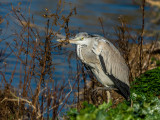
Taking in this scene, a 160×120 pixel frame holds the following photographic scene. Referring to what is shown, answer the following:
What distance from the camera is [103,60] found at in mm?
6051

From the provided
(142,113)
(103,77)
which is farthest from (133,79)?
(142,113)

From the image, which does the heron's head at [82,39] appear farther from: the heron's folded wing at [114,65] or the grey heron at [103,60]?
the heron's folded wing at [114,65]

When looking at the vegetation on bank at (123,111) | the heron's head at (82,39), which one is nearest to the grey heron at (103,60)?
the heron's head at (82,39)

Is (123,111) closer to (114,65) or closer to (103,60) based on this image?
(103,60)

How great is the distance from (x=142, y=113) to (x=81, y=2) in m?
20.2

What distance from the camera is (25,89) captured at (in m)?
4.73

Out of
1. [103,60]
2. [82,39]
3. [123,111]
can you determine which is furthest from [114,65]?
[123,111]

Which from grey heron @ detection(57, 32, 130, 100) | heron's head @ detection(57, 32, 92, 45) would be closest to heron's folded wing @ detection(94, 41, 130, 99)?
grey heron @ detection(57, 32, 130, 100)

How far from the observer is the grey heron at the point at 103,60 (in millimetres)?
5887

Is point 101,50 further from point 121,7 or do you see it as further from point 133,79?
point 121,7

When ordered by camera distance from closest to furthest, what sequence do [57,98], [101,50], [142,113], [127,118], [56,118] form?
[127,118]
[142,113]
[57,98]
[56,118]
[101,50]

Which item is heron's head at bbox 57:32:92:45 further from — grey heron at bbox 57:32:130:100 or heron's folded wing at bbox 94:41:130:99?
heron's folded wing at bbox 94:41:130:99

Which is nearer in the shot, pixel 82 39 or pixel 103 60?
pixel 82 39

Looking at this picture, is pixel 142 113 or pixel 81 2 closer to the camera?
pixel 142 113
